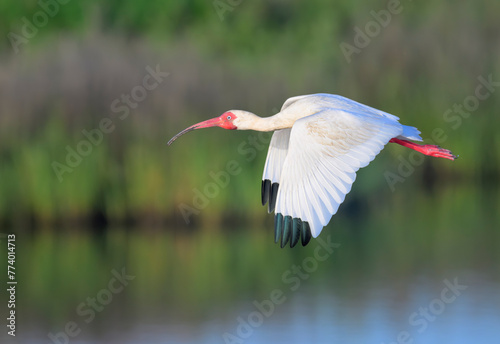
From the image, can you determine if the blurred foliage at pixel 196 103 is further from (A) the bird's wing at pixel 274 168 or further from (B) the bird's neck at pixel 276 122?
(B) the bird's neck at pixel 276 122

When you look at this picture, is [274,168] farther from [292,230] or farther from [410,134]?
[292,230]

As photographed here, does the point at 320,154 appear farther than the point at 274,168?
No

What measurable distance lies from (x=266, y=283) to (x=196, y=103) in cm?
350

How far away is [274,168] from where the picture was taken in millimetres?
10320

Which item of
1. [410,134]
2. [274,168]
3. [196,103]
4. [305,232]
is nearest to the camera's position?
[305,232]

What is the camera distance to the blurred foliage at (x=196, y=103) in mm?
16484

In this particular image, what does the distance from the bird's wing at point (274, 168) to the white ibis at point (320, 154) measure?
0.21 m

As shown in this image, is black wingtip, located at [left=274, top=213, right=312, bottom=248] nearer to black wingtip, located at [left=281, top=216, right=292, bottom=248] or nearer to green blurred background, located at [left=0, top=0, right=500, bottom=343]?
black wingtip, located at [left=281, top=216, right=292, bottom=248]

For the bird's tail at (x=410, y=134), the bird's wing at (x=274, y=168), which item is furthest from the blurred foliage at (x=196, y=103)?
the bird's tail at (x=410, y=134)

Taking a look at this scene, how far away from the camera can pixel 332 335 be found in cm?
1247

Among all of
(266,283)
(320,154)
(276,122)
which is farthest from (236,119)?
(266,283)

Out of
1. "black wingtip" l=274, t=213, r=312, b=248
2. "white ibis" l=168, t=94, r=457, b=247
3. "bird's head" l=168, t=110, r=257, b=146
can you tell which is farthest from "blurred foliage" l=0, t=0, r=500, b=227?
"black wingtip" l=274, t=213, r=312, b=248

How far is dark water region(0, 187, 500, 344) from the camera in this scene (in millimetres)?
12820

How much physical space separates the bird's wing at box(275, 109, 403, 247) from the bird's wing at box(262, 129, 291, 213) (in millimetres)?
950
